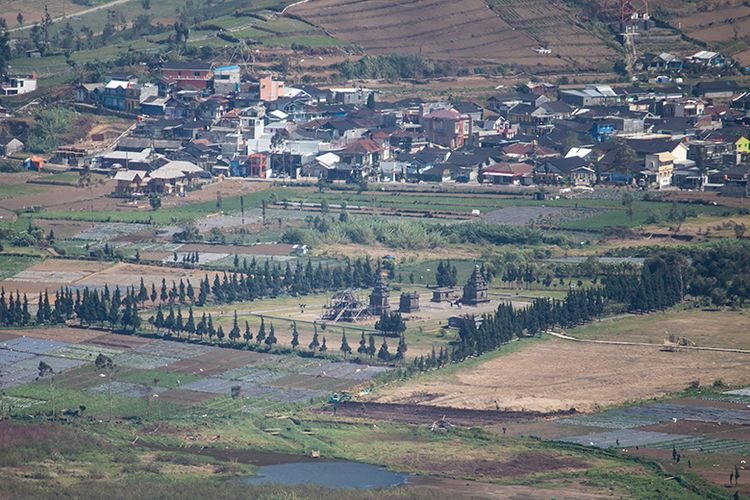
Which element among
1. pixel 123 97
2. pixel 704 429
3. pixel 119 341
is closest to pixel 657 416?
pixel 704 429

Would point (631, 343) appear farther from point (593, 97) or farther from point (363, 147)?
point (593, 97)

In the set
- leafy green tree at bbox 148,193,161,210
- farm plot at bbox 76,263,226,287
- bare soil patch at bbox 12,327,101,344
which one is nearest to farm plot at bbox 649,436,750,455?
bare soil patch at bbox 12,327,101,344

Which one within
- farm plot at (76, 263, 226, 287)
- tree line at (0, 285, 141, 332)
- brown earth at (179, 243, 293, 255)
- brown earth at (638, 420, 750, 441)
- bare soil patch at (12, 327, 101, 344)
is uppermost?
brown earth at (179, 243, 293, 255)

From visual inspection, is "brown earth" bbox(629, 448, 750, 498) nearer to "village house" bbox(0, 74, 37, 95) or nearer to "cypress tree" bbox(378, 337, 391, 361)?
"cypress tree" bbox(378, 337, 391, 361)

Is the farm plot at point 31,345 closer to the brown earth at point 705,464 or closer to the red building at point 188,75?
the brown earth at point 705,464

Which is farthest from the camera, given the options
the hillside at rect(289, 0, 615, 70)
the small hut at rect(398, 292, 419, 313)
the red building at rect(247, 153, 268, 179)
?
the hillside at rect(289, 0, 615, 70)

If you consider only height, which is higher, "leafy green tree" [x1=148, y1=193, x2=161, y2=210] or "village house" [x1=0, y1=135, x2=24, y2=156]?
"village house" [x1=0, y1=135, x2=24, y2=156]

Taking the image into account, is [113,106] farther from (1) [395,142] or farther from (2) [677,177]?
(2) [677,177]

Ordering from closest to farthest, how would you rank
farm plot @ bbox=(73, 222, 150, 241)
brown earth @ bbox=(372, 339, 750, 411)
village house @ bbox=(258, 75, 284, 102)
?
brown earth @ bbox=(372, 339, 750, 411), farm plot @ bbox=(73, 222, 150, 241), village house @ bbox=(258, 75, 284, 102)
